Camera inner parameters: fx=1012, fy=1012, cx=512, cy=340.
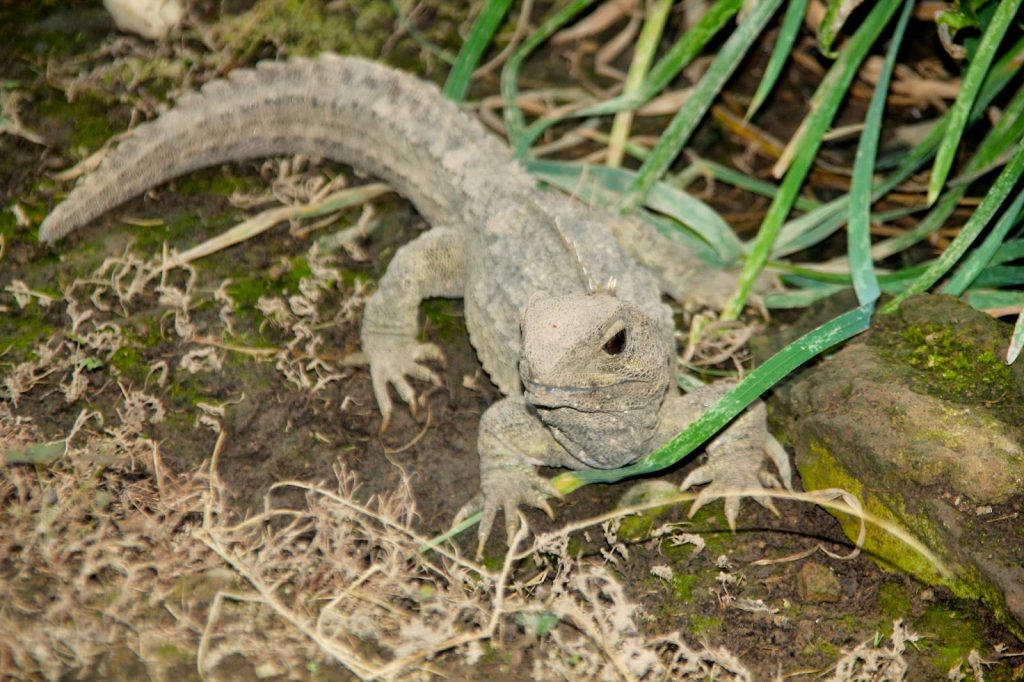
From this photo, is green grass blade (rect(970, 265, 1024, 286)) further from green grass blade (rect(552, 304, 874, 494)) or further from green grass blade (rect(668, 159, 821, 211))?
green grass blade (rect(668, 159, 821, 211))

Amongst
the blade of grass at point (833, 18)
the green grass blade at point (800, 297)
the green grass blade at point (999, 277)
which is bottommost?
the green grass blade at point (800, 297)

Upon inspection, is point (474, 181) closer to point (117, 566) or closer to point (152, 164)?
point (152, 164)

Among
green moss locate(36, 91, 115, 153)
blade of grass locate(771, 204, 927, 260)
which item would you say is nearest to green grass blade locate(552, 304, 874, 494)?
blade of grass locate(771, 204, 927, 260)

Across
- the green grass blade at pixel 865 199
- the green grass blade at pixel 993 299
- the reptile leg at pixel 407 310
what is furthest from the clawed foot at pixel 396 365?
the green grass blade at pixel 993 299

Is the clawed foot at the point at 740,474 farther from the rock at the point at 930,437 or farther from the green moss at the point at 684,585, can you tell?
the green moss at the point at 684,585

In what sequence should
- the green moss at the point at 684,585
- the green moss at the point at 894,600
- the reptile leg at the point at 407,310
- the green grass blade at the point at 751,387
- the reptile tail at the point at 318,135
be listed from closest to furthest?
the green moss at the point at 894,600
the green moss at the point at 684,585
the green grass blade at the point at 751,387
the reptile leg at the point at 407,310
the reptile tail at the point at 318,135
